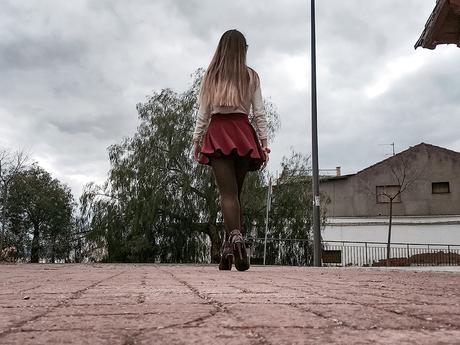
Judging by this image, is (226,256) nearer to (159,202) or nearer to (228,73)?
(228,73)

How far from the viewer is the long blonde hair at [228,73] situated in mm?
4801

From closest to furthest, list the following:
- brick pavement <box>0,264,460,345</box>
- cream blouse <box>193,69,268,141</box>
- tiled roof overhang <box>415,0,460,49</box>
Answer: brick pavement <box>0,264,460,345</box> < cream blouse <box>193,69,268,141</box> < tiled roof overhang <box>415,0,460,49</box>

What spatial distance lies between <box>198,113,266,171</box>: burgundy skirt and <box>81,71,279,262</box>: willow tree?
1493cm

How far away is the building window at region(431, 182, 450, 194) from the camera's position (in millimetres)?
35828

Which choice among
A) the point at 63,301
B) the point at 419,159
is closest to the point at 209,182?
the point at 63,301

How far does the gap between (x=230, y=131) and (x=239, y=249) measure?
1.04m

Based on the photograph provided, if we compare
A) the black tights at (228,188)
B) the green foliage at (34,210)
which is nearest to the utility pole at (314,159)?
the black tights at (228,188)

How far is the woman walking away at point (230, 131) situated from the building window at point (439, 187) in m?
33.7

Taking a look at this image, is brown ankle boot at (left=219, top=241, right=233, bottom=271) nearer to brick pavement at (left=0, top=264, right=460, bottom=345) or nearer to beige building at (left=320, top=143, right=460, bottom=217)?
brick pavement at (left=0, top=264, right=460, bottom=345)

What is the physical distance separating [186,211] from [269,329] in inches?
751

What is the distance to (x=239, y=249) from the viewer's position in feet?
15.2

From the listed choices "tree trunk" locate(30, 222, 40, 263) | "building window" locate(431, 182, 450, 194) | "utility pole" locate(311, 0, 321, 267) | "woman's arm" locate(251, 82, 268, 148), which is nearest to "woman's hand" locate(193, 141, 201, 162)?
"woman's arm" locate(251, 82, 268, 148)

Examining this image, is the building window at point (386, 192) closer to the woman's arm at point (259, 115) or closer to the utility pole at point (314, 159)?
the utility pole at point (314, 159)

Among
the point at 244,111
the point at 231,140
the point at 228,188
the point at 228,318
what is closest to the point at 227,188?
the point at 228,188
